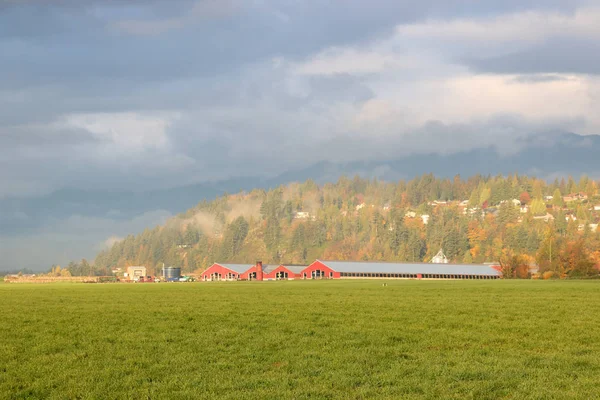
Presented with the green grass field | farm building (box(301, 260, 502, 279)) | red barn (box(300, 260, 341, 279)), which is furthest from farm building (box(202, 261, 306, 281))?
the green grass field

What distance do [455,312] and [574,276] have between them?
117 metres

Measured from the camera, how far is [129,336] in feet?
88.6

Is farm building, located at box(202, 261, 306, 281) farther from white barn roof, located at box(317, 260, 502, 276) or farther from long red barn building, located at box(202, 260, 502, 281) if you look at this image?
white barn roof, located at box(317, 260, 502, 276)

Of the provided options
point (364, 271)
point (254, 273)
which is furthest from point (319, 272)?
point (254, 273)

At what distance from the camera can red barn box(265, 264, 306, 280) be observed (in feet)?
616

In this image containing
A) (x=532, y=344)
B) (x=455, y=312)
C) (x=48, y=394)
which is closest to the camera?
(x=48, y=394)

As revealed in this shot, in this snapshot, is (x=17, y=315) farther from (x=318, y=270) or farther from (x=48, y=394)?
(x=318, y=270)

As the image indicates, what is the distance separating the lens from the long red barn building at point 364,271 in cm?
17500

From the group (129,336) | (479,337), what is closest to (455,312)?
(479,337)

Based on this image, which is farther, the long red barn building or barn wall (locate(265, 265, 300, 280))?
barn wall (locate(265, 265, 300, 280))

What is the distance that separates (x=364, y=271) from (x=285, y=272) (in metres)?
25.0

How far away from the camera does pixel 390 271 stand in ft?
584

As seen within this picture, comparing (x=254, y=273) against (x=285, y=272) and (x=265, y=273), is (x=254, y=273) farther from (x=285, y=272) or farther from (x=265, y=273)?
(x=285, y=272)

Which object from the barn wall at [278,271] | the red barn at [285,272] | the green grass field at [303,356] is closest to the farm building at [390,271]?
the red barn at [285,272]
